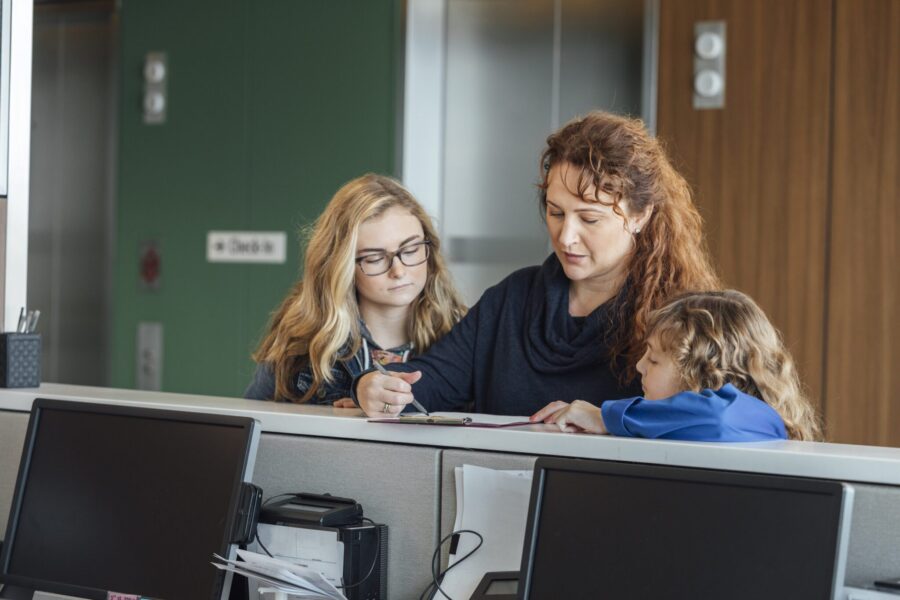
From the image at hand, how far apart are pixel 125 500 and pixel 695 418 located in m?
0.85

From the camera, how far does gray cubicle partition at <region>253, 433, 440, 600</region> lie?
1587mm

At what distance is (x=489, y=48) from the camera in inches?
162

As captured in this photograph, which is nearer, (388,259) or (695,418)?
(695,418)

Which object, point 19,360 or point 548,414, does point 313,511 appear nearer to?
point 548,414

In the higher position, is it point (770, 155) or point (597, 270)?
point (770, 155)

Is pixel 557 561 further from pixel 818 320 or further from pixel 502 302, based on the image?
pixel 818 320

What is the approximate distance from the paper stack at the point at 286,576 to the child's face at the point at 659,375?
21.5 inches

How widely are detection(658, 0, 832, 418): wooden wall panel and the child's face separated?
184 centimetres

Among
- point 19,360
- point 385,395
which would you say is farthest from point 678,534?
point 19,360

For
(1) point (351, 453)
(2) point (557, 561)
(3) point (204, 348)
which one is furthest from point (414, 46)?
(2) point (557, 561)

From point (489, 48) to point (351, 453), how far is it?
275cm

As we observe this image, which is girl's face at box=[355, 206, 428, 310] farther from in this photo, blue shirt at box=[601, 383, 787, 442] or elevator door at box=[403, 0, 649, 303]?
elevator door at box=[403, 0, 649, 303]

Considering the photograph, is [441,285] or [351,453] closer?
[351,453]

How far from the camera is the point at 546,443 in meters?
1.49
